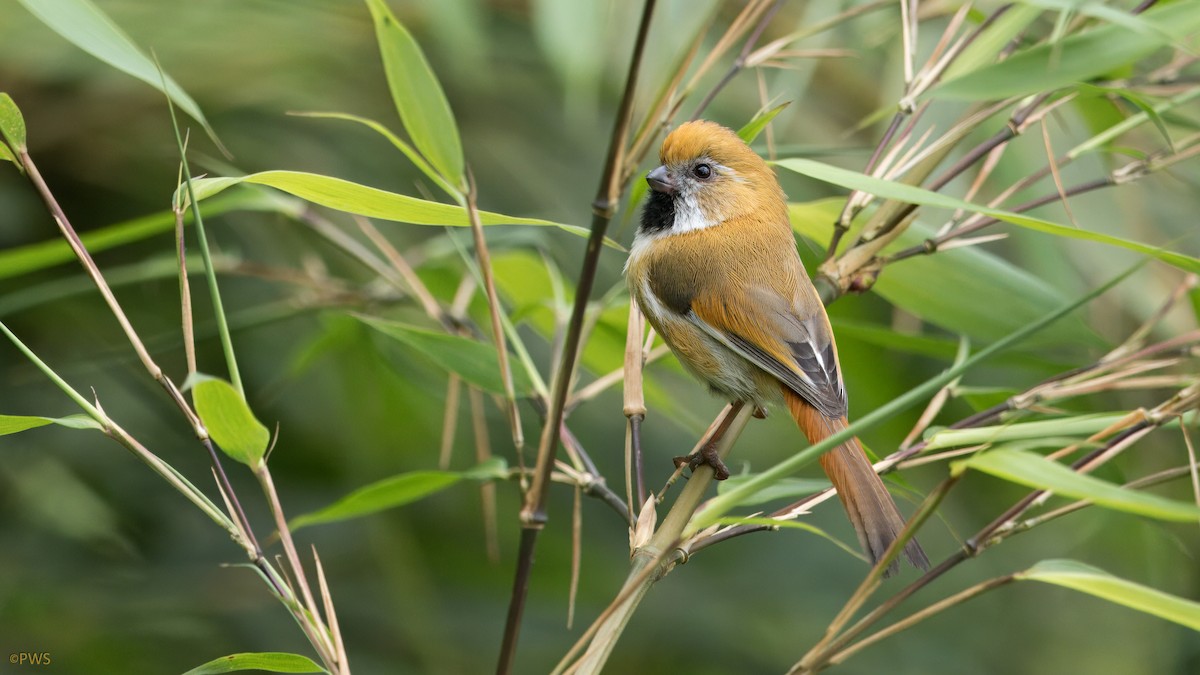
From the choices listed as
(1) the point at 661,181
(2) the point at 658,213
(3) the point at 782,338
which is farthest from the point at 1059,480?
(2) the point at 658,213

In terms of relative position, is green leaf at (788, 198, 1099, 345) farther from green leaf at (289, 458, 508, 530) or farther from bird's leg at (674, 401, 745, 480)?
green leaf at (289, 458, 508, 530)

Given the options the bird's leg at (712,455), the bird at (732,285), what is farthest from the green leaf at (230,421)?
the bird at (732,285)

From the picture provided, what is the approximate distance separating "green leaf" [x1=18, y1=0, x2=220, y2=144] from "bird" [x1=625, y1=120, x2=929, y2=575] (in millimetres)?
989

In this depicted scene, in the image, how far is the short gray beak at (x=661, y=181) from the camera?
2338 millimetres

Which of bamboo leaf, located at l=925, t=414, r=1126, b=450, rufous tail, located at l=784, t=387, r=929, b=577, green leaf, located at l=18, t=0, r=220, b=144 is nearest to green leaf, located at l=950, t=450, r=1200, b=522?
bamboo leaf, located at l=925, t=414, r=1126, b=450

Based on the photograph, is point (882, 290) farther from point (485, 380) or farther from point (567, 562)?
point (567, 562)

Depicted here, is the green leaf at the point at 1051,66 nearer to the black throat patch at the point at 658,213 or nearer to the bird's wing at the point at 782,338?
the bird's wing at the point at 782,338

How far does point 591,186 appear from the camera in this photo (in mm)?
3473

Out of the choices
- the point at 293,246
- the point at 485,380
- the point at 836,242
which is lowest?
the point at 293,246

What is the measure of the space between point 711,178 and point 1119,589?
1.50m

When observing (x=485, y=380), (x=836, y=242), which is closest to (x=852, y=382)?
(x=836, y=242)

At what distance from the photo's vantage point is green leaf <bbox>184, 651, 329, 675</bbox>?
1.24 meters

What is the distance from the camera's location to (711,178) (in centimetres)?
240

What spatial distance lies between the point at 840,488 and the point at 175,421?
6.65ft
